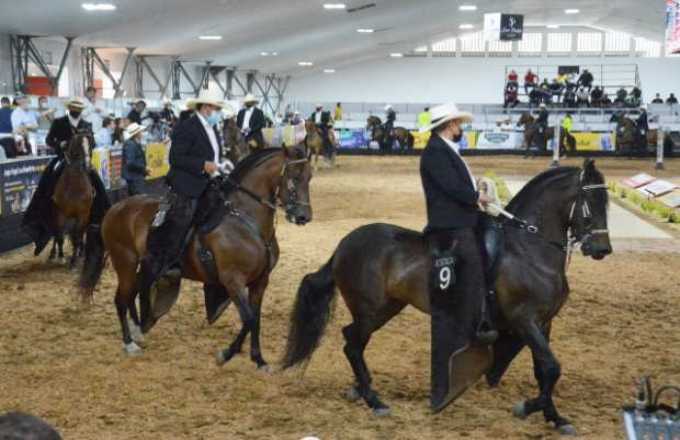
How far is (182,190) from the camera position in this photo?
279 inches

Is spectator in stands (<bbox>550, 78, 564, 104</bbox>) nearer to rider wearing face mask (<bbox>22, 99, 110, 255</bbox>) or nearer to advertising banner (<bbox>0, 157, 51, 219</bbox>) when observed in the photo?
advertising banner (<bbox>0, 157, 51, 219</bbox>)

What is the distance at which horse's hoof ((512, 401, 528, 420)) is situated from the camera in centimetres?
572

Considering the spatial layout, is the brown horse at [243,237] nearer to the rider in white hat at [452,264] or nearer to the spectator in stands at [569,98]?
the rider in white hat at [452,264]

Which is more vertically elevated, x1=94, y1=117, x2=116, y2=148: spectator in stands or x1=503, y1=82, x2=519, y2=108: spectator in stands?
x1=503, y1=82, x2=519, y2=108: spectator in stands

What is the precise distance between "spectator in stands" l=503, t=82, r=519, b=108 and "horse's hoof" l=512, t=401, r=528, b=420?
36071 mm

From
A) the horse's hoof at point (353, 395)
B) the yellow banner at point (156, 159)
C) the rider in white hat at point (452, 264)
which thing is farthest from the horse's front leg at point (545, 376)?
the yellow banner at point (156, 159)

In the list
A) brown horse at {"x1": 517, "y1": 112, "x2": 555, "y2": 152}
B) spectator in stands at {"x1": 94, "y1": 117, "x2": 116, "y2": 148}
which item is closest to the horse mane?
spectator in stands at {"x1": 94, "y1": 117, "x2": 116, "y2": 148}

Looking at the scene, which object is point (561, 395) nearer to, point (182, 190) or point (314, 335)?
point (314, 335)

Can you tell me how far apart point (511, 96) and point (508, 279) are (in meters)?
36.4

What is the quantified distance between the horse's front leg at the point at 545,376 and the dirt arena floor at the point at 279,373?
0.12 metres

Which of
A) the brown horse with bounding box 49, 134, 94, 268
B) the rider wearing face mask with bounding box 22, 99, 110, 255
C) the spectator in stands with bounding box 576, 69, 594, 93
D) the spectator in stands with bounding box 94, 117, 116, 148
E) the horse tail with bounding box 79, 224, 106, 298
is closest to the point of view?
the horse tail with bounding box 79, 224, 106, 298

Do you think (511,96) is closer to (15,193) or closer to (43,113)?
(43,113)

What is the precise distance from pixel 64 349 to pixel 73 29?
17297 millimetres

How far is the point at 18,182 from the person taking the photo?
12766 mm
